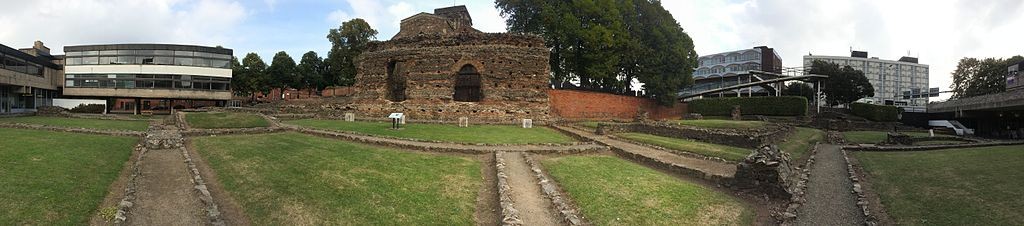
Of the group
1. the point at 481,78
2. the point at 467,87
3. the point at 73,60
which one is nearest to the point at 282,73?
the point at 73,60

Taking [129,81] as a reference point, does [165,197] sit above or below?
below

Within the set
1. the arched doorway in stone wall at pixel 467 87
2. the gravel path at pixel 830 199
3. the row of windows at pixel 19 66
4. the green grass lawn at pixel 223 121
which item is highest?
the row of windows at pixel 19 66

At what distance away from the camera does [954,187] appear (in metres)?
11.6

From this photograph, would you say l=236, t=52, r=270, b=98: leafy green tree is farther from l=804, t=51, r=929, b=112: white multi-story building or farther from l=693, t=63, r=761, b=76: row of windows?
l=804, t=51, r=929, b=112: white multi-story building

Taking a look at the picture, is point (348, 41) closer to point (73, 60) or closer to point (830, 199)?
point (73, 60)

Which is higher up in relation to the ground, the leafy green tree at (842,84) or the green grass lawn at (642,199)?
the leafy green tree at (842,84)

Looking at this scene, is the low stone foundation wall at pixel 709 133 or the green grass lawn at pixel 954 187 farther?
the low stone foundation wall at pixel 709 133

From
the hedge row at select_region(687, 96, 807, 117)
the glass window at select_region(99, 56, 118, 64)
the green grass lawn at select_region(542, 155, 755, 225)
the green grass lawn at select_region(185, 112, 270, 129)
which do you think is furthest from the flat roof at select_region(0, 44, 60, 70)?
the hedge row at select_region(687, 96, 807, 117)

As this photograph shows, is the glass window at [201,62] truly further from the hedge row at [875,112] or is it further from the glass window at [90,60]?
the hedge row at [875,112]

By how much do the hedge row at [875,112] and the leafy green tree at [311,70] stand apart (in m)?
55.6

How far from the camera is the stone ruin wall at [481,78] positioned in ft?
102

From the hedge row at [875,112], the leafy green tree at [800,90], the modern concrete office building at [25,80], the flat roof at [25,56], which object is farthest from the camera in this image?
the leafy green tree at [800,90]

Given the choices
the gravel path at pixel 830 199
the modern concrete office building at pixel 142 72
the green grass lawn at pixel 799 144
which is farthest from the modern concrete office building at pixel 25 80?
the green grass lawn at pixel 799 144

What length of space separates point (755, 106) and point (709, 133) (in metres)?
26.1
